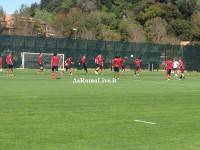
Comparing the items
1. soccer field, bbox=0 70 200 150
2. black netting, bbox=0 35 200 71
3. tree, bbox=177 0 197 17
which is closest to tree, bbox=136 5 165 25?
tree, bbox=177 0 197 17

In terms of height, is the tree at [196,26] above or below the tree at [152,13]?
below

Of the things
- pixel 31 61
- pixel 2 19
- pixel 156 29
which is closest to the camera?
pixel 31 61

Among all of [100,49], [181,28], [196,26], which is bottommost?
[100,49]

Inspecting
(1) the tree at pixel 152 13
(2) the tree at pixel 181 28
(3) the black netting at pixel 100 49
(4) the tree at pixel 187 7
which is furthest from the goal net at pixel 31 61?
(4) the tree at pixel 187 7

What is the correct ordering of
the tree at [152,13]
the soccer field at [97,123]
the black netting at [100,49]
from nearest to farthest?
the soccer field at [97,123] → the black netting at [100,49] → the tree at [152,13]

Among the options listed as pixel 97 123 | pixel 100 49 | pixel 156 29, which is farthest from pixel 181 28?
pixel 97 123

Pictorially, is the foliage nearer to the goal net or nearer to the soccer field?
the goal net

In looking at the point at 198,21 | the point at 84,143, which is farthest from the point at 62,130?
the point at 198,21

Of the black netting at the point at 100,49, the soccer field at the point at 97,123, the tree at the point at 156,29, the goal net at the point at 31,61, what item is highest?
the tree at the point at 156,29

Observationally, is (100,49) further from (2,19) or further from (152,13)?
(152,13)

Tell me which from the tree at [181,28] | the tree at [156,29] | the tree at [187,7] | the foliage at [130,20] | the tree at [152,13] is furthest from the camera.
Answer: the tree at [187,7]

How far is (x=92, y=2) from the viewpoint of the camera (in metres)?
A: 132

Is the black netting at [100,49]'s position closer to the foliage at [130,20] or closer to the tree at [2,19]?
the foliage at [130,20]

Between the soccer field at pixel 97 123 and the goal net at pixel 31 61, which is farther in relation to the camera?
the goal net at pixel 31 61
